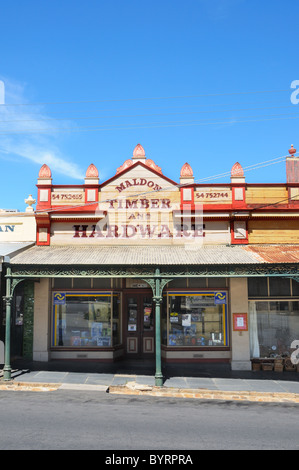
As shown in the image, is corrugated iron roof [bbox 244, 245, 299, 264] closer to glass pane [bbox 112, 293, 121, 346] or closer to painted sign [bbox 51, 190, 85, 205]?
A: glass pane [bbox 112, 293, 121, 346]

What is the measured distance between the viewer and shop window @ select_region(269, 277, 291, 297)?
14.7 metres

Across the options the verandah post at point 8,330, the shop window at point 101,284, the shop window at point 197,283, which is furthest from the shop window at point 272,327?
the verandah post at point 8,330

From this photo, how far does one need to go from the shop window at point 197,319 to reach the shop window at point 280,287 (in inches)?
69.0

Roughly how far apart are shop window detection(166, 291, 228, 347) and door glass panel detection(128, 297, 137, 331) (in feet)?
4.67

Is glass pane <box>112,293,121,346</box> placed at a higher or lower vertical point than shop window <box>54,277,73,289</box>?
lower

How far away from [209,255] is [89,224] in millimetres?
4889

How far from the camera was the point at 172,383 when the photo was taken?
12172 mm

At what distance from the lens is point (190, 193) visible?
1543 centimetres

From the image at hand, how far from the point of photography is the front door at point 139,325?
15.4m

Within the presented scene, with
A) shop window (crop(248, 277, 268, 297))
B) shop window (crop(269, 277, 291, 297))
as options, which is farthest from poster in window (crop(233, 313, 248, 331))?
shop window (crop(269, 277, 291, 297))

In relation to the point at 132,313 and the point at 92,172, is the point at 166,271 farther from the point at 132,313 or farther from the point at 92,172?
the point at 92,172
